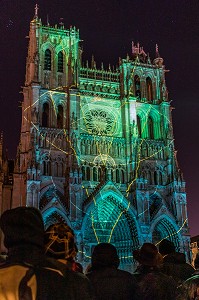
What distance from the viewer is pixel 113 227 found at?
3016 centimetres

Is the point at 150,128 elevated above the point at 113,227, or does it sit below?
above

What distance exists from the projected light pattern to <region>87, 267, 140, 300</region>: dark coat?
23126 millimetres

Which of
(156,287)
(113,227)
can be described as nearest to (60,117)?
(113,227)

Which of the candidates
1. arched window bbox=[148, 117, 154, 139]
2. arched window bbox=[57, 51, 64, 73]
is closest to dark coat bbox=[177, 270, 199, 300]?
arched window bbox=[148, 117, 154, 139]

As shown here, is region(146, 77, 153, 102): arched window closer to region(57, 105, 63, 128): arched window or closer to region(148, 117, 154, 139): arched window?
region(148, 117, 154, 139): arched window

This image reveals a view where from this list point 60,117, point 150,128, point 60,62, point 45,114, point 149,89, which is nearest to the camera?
point 45,114

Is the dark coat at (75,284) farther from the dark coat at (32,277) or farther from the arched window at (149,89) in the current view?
the arched window at (149,89)

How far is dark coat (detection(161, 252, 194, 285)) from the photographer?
17.9ft

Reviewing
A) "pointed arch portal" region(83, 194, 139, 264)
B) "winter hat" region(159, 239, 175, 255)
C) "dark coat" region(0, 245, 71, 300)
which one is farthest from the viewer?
"pointed arch portal" region(83, 194, 139, 264)

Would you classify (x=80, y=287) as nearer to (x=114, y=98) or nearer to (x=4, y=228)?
(x=4, y=228)

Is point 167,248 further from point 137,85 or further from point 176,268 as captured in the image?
point 137,85

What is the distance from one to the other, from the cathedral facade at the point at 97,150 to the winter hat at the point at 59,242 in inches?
941

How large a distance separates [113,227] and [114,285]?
26462mm

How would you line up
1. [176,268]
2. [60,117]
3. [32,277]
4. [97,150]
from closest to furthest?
1. [32,277]
2. [176,268]
3. [97,150]
4. [60,117]
